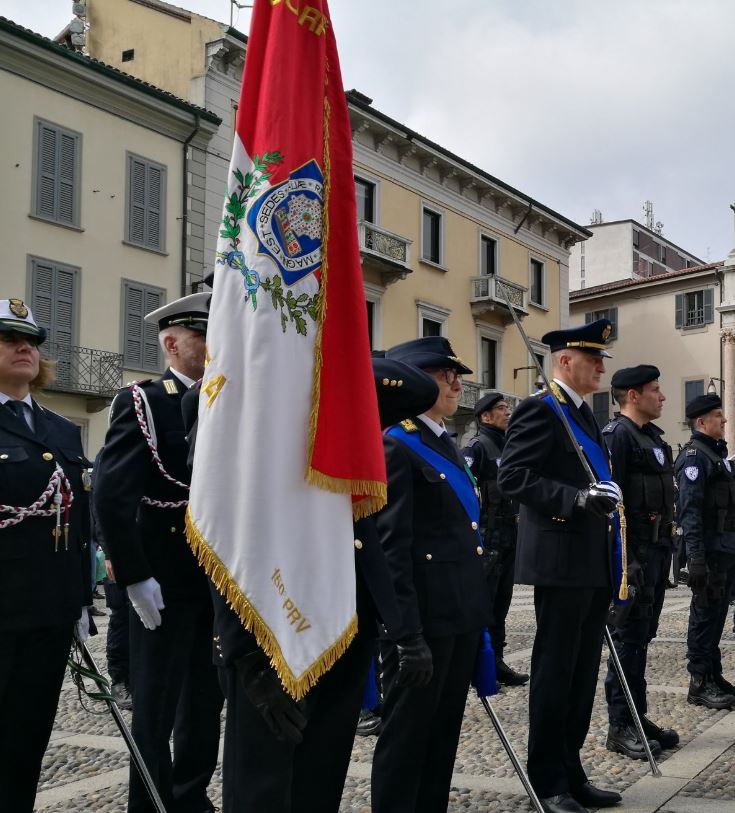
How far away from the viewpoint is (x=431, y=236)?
30656mm

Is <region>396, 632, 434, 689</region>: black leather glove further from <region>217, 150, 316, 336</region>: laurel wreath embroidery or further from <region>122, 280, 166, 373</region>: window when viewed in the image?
<region>122, 280, 166, 373</region>: window

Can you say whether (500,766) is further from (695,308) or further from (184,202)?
(695,308)

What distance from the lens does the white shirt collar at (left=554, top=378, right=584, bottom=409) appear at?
17.4 feet

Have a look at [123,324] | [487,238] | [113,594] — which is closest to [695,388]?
[487,238]

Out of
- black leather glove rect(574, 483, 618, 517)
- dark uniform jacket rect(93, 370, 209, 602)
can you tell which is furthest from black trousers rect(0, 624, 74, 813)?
black leather glove rect(574, 483, 618, 517)

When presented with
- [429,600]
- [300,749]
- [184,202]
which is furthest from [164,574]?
[184,202]

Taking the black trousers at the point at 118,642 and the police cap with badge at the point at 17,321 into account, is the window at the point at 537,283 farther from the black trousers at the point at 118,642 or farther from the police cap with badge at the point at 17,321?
the police cap with badge at the point at 17,321

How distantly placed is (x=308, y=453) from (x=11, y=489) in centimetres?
137

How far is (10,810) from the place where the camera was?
149 inches

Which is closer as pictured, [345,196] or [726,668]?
[345,196]

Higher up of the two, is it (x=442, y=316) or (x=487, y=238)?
(x=487, y=238)

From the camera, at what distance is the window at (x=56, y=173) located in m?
20.8

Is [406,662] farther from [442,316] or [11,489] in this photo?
[442,316]

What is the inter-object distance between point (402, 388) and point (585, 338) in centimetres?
211
